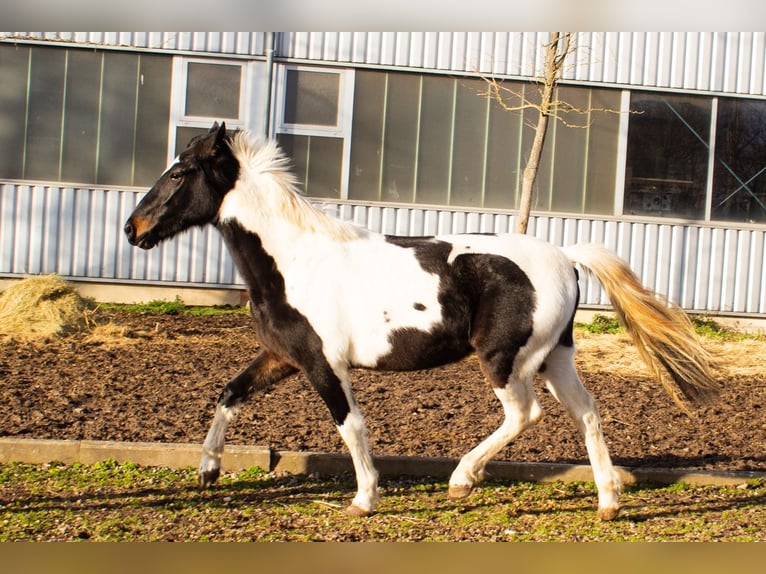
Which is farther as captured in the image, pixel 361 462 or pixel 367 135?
pixel 367 135

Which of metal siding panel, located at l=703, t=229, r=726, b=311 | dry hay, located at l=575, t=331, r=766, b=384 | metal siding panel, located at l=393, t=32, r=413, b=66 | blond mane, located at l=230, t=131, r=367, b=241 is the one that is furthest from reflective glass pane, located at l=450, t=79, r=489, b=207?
blond mane, located at l=230, t=131, r=367, b=241

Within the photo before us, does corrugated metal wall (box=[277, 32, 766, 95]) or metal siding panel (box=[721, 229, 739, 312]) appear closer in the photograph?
corrugated metal wall (box=[277, 32, 766, 95])

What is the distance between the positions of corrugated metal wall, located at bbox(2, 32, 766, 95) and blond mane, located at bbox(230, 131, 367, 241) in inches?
287

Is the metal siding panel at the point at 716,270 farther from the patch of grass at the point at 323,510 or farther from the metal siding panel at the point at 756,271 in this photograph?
the patch of grass at the point at 323,510

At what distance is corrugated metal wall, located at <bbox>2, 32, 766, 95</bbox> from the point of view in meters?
12.2

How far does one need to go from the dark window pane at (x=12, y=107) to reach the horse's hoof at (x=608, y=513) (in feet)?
33.0

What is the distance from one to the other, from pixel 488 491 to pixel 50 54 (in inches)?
379

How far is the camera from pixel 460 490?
483 cm

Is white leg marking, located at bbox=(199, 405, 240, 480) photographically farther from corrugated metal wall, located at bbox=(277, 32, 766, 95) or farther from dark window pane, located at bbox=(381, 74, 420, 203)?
corrugated metal wall, located at bbox=(277, 32, 766, 95)

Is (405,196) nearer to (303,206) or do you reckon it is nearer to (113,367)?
(113,367)

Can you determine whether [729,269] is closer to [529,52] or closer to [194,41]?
[529,52]

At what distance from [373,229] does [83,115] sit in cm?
439

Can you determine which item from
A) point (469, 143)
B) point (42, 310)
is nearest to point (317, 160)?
point (469, 143)

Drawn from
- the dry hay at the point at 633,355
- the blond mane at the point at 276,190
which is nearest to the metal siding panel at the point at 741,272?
the dry hay at the point at 633,355
